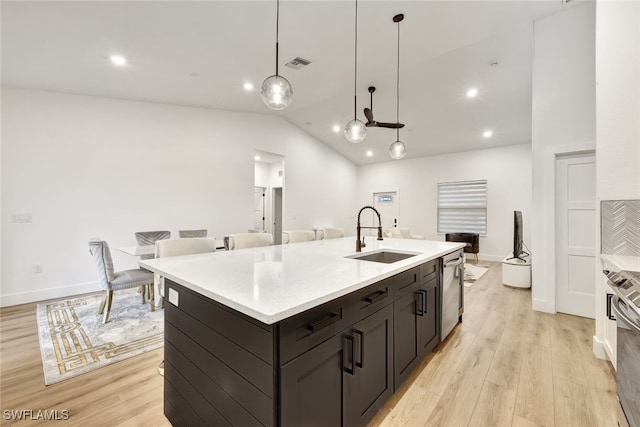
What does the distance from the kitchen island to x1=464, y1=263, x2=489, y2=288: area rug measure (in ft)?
11.4

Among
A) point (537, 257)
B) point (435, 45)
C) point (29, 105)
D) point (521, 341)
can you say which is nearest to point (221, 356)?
point (521, 341)

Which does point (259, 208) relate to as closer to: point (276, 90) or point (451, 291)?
point (276, 90)

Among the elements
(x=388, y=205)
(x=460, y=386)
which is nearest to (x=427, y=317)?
(x=460, y=386)

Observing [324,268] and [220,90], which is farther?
[220,90]

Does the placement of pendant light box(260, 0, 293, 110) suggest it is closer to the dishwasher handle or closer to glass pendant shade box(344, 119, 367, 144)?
glass pendant shade box(344, 119, 367, 144)

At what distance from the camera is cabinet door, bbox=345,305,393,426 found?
1.27 m

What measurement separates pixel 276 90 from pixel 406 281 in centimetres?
179

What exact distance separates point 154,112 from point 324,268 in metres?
4.81

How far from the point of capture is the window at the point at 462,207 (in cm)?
702

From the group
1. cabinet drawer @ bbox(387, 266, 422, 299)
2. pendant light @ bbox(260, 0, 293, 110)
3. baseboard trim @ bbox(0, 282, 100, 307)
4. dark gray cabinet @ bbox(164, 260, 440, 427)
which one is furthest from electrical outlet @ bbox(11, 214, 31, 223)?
cabinet drawer @ bbox(387, 266, 422, 299)

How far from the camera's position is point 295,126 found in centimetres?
706

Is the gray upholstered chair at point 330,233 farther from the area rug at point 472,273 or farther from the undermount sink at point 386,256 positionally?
the area rug at point 472,273

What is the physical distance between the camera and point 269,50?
3.33 m

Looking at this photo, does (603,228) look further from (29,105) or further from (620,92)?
(29,105)
